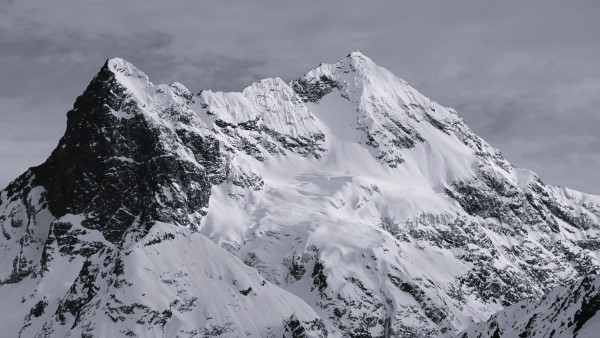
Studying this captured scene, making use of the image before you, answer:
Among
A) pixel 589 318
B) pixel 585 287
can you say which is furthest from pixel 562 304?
pixel 589 318

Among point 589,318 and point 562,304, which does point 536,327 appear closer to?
point 562,304

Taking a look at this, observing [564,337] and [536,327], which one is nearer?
[564,337]

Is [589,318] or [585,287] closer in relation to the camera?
[589,318]

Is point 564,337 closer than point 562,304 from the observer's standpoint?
Yes

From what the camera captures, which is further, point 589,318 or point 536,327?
point 536,327

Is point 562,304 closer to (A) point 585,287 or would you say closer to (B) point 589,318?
(A) point 585,287

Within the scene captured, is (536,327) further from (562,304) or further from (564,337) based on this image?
(564,337)

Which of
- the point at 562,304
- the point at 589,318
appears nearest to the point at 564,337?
the point at 589,318
